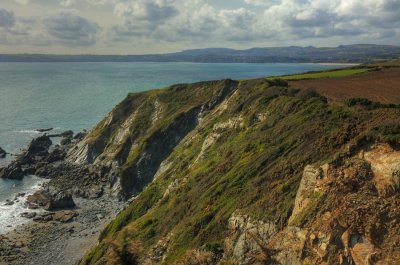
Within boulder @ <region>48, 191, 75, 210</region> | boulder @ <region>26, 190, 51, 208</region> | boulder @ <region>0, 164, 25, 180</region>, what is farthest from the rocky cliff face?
boulder @ <region>0, 164, 25, 180</region>

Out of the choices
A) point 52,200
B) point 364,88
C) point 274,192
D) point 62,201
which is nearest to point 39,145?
point 52,200

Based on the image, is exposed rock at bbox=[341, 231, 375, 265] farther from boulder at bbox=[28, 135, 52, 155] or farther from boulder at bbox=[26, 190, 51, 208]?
boulder at bbox=[28, 135, 52, 155]

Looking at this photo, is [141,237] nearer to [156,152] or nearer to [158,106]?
[156,152]

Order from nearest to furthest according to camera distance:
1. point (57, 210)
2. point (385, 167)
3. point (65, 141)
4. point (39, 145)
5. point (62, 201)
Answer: point (385, 167) → point (57, 210) → point (62, 201) → point (39, 145) → point (65, 141)

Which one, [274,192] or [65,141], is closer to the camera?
→ [274,192]

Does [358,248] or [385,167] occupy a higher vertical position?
[385,167]

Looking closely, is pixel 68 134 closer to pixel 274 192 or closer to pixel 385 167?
pixel 274 192

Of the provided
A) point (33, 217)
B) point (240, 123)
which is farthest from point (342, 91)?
point (33, 217)

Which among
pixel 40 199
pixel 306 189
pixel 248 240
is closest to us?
pixel 306 189
